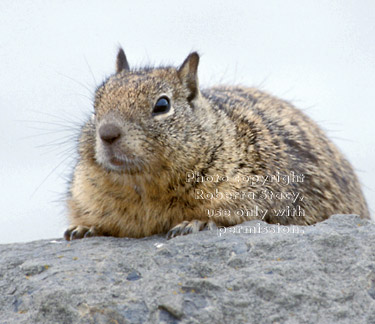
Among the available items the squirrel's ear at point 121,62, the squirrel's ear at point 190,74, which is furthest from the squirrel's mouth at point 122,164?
the squirrel's ear at point 121,62

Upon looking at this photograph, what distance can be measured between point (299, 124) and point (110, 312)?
3.40 metres

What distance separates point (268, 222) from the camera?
5.04 metres

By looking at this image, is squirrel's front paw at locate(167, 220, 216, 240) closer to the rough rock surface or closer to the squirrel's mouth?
the rough rock surface

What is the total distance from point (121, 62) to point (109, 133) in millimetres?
1685

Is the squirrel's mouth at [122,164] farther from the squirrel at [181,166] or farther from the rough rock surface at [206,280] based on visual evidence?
the rough rock surface at [206,280]

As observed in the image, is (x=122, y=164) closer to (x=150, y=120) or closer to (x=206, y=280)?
(x=150, y=120)

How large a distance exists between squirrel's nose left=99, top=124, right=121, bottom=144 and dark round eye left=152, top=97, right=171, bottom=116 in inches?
18.6

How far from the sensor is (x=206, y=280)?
3662 millimetres

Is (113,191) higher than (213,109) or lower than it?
lower

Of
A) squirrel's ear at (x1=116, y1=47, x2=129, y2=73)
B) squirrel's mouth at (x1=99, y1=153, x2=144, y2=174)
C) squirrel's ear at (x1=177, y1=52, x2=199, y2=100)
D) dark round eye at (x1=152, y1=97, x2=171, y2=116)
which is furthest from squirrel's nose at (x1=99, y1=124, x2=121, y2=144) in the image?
squirrel's ear at (x1=116, y1=47, x2=129, y2=73)

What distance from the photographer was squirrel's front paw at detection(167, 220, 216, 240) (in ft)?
14.7

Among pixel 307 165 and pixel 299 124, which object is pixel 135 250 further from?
pixel 299 124

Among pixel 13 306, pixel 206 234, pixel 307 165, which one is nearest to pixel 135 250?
pixel 206 234

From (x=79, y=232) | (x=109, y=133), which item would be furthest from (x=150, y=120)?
(x=79, y=232)
